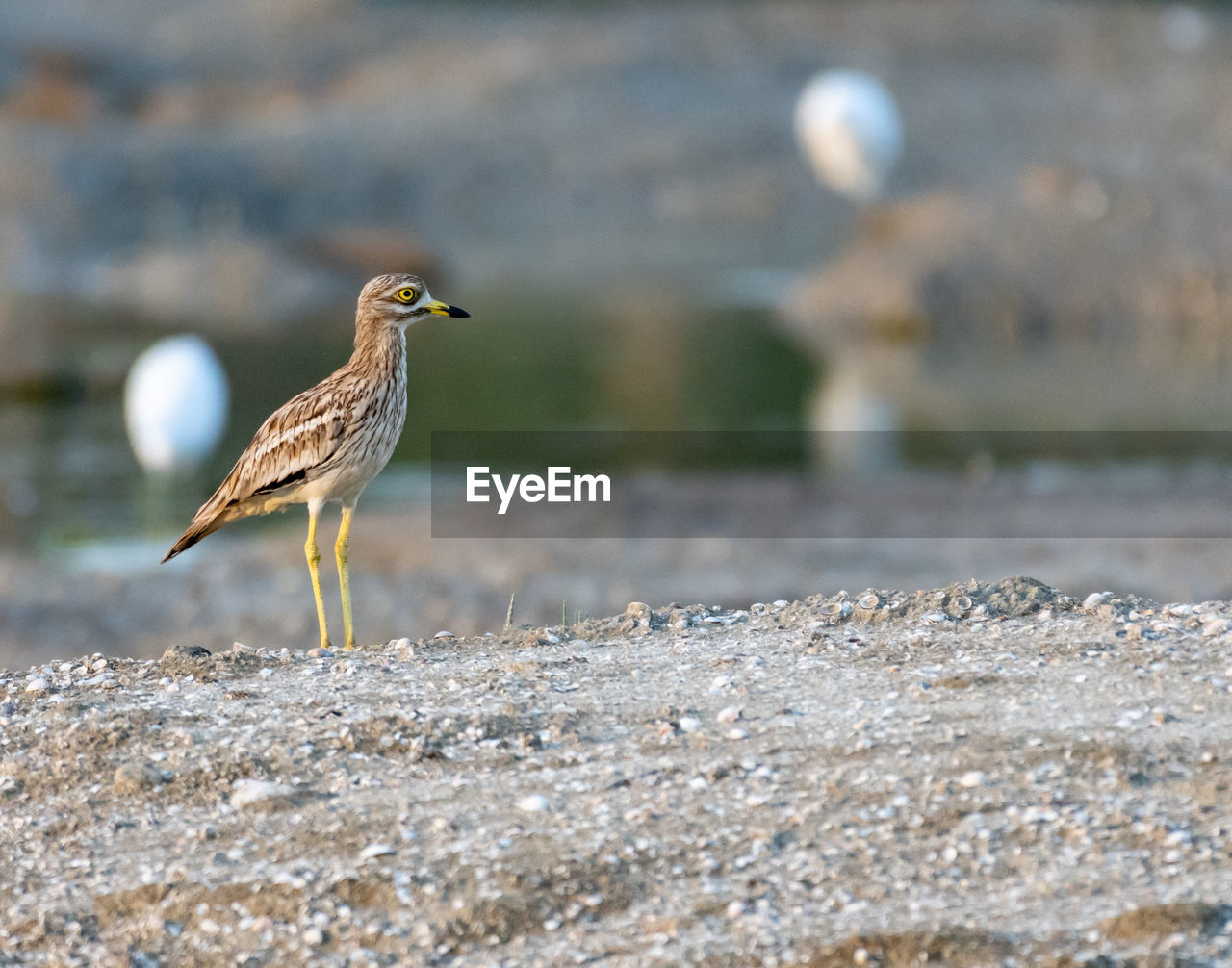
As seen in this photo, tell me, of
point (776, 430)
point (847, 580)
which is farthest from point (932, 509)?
point (776, 430)

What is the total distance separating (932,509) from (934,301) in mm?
12750

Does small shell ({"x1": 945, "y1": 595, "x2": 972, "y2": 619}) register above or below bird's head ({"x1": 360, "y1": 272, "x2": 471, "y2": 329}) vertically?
below

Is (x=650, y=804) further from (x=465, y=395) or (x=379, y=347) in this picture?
(x=465, y=395)

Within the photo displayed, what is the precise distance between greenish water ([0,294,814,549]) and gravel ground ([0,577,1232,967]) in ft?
36.3

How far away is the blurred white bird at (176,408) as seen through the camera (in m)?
16.6

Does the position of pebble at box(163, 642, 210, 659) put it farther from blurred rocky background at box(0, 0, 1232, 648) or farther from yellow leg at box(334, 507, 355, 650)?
blurred rocky background at box(0, 0, 1232, 648)

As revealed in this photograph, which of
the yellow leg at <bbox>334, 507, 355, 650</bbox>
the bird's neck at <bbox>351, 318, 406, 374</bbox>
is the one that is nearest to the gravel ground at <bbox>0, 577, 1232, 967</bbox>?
the yellow leg at <bbox>334, 507, 355, 650</bbox>

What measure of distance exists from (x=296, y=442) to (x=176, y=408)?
10678mm

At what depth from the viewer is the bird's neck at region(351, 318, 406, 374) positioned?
636 centimetres

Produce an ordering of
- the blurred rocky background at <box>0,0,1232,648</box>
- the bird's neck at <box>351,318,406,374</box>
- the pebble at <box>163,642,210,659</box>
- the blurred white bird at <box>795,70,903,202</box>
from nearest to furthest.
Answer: the pebble at <box>163,642,210,659</box> < the bird's neck at <box>351,318,406,374</box> < the blurred rocky background at <box>0,0,1232,648</box> < the blurred white bird at <box>795,70,903,202</box>

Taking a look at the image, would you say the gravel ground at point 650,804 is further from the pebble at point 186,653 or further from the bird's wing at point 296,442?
the bird's wing at point 296,442

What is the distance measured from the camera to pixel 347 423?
625 cm

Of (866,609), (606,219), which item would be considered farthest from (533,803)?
(606,219)


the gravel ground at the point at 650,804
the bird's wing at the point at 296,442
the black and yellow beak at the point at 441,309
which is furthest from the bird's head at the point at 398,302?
the gravel ground at the point at 650,804
